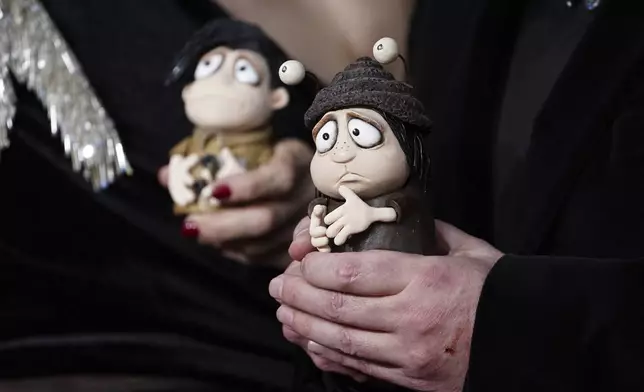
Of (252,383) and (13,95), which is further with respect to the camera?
(13,95)

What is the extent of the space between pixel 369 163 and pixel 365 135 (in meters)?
0.02

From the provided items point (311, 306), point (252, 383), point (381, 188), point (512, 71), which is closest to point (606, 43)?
point (512, 71)

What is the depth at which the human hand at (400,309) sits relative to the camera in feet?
1.70

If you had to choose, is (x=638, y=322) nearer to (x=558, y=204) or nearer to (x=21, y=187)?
(x=558, y=204)

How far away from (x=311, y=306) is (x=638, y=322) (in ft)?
0.86

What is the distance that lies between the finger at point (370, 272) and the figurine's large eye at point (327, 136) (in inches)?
3.8

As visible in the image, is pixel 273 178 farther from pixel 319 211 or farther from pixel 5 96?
pixel 5 96

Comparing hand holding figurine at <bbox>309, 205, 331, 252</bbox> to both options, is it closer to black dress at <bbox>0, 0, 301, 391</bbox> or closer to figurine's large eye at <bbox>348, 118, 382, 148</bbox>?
figurine's large eye at <bbox>348, 118, 382, 148</bbox>

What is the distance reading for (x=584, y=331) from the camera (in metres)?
0.49

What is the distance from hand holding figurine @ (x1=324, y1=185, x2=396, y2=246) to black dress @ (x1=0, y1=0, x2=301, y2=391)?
12.8 inches

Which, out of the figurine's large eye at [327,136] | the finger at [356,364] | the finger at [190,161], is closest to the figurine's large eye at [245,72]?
the finger at [190,161]

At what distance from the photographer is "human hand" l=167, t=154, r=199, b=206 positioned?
2.51ft

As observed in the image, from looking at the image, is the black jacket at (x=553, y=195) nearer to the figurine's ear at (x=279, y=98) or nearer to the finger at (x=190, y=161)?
the figurine's ear at (x=279, y=98)

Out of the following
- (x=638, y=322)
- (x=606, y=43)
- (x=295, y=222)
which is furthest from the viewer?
(x=295, y=222)
